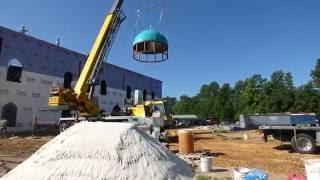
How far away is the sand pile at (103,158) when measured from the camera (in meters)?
7.29

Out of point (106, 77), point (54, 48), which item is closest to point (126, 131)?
point (54, 48)

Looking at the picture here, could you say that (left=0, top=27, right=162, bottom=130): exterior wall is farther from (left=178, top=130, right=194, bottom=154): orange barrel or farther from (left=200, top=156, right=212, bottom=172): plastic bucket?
(left=200, top=156, right=212, bottom=172): plastic bucket

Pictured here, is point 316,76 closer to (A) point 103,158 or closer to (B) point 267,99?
(B) point 267,99

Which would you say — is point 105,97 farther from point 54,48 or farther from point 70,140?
point 70,140

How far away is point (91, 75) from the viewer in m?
22.8

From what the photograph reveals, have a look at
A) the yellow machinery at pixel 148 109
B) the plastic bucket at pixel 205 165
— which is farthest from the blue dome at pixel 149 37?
the plastic bucket at pixel 205 165

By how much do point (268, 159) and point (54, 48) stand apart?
30.9 m

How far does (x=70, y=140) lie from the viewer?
325 inches

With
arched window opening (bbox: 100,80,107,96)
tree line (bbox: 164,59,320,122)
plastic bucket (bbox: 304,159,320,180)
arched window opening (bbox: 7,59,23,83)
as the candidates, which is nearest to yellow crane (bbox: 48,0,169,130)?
arched window opening (bbox: 7,59,23,83)

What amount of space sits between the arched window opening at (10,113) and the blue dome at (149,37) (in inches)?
683

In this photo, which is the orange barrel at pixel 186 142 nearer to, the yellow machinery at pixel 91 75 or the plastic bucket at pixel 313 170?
the plastic bucket at pixel 313 170

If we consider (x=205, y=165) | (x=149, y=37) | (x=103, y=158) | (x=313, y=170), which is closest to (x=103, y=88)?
(x=149, y=37)

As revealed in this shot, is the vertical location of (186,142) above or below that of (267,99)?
below

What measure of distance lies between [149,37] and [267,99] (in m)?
55.2
